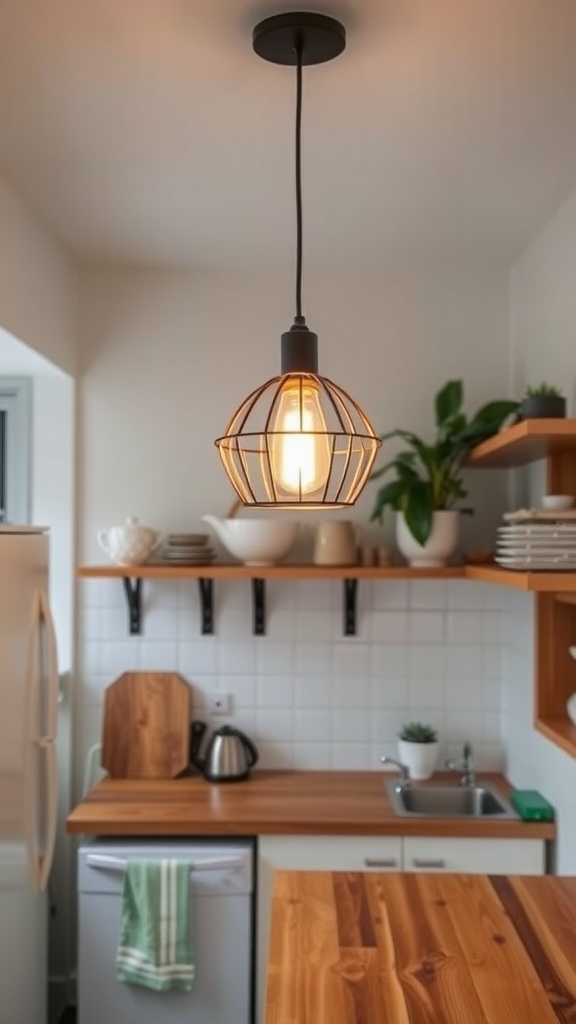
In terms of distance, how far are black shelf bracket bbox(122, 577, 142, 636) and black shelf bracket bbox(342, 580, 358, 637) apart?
27.2 inches

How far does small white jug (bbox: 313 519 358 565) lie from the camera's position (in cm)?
279

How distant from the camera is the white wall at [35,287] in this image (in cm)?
232

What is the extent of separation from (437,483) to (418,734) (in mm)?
809

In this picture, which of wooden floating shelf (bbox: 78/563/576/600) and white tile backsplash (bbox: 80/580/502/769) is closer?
wooden floating shelf (bbox: 78/563/576/600)

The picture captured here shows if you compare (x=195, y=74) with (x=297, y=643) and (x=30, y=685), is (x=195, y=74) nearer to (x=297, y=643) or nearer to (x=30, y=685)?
(x=30, y=685)

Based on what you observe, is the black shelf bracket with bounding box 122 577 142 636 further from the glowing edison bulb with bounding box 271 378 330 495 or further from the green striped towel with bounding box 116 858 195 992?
the glowing edison bulb with bounding box 271 378 330 495

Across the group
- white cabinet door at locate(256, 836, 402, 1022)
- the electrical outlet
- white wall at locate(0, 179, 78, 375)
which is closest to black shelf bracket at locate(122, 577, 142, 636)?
the electrical outlet

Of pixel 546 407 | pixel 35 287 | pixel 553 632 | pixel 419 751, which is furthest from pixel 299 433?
pixel 419 751

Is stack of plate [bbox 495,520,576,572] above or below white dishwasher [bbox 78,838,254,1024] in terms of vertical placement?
above

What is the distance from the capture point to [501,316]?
3.04 metres

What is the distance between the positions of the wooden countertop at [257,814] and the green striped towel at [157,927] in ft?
0.37

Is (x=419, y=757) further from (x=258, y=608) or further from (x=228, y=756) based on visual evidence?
(x=258, y=608)

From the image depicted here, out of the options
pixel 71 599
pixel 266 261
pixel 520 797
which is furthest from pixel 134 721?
pixel 266 261

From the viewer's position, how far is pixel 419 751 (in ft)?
9.29
